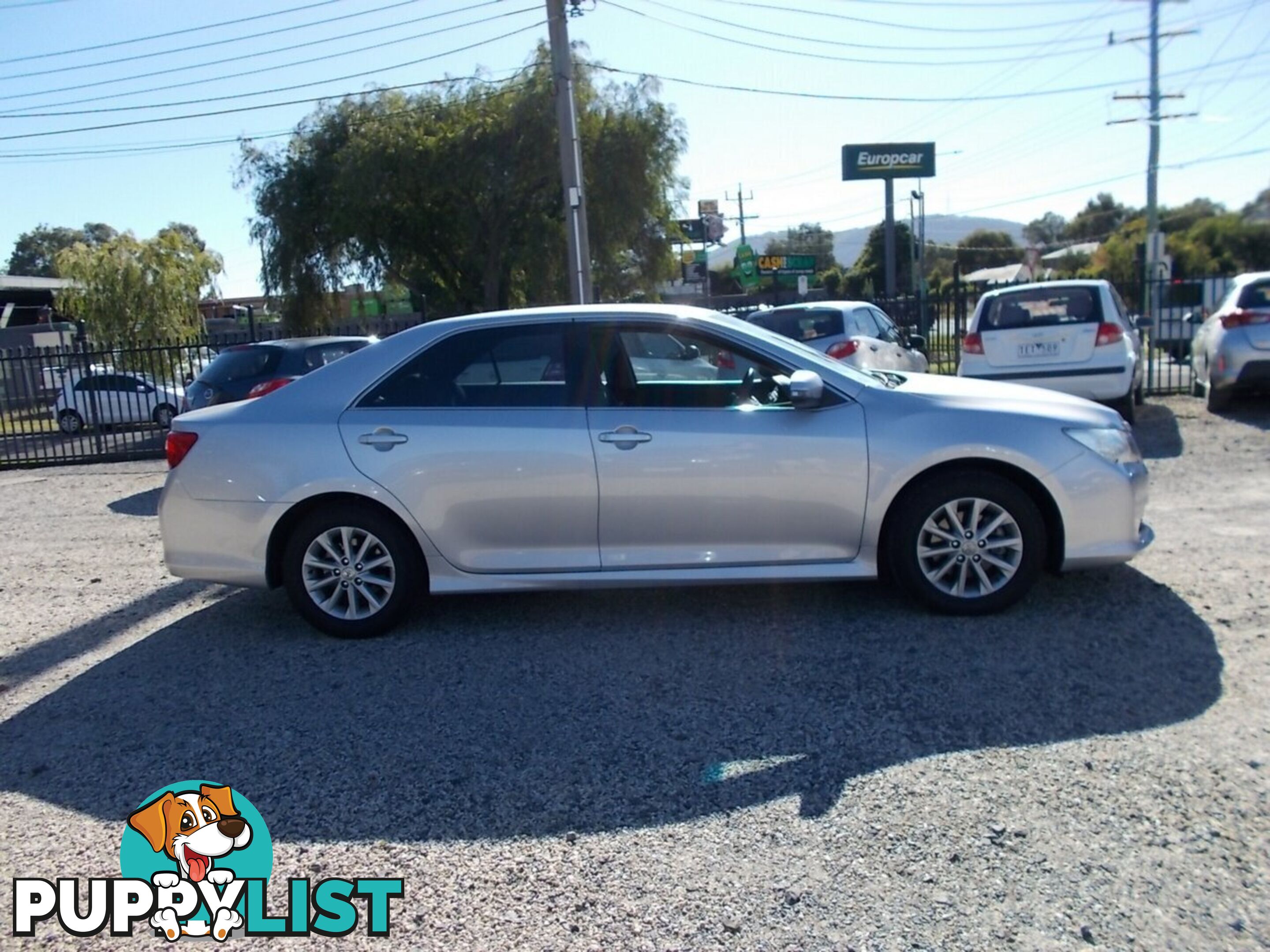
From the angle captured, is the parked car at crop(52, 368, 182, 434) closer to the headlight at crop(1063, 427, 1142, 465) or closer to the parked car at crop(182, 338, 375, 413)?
the parked car at crop(182, 338, 375, 413)

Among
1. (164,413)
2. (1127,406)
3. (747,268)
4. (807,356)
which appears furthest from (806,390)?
(747,268)

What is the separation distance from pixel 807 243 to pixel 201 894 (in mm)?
98311

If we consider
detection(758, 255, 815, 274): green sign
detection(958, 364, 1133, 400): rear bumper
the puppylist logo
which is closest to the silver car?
the puppylist logo

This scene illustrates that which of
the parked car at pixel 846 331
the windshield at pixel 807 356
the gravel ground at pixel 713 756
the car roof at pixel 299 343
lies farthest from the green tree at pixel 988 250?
the gravel ground at pixel 713 756

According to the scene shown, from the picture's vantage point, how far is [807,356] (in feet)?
17.5

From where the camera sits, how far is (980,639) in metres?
4.92

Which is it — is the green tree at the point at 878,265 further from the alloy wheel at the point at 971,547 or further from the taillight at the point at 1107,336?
the alloy wheel at the point at 971,547

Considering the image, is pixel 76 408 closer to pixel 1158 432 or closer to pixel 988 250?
pixel 1158 432

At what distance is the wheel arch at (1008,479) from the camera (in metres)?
5.11

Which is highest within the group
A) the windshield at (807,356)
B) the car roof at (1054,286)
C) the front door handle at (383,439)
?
the car roof at (1054,286)

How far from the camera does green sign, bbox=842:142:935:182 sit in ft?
141

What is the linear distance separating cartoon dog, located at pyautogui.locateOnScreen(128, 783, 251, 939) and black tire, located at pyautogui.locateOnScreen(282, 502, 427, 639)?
1.58 metres

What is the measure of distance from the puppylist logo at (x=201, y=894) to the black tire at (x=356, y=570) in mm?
1837

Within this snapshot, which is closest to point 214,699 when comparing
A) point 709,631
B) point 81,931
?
point 81,931
